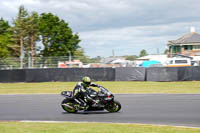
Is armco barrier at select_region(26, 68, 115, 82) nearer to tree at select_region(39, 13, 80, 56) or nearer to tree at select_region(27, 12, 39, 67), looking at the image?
tree at select_region(27, 12, 39, 67)

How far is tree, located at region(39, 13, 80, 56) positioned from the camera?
6284 cm

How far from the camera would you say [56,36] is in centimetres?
6494

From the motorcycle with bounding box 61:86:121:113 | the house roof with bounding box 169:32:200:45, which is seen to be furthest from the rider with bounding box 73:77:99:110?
the house roof with bounding box 169:32:200:45

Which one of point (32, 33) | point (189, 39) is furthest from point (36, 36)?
point (189, 39)

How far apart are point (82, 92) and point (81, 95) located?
21cm

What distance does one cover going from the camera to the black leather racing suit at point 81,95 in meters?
12.3

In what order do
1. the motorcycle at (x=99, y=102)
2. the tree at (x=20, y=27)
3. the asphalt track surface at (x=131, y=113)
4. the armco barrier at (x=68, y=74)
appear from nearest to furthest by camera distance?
the asphalt track surface at (x=131, y=113) → the motorcycle at (x=99, y=102) → the armco barrier at (x=68, y=74) → the tree at (x=20, y=27)

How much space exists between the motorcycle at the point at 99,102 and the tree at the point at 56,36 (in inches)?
1937

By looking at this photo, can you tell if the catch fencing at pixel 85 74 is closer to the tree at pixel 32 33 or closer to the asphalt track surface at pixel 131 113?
the asphalt track surface at pixel 131 113

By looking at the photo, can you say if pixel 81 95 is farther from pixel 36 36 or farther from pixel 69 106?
pixel 36 36

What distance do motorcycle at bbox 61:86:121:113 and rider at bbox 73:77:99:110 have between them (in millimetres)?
100

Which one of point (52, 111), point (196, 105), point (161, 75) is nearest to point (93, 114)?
point (52, 111)

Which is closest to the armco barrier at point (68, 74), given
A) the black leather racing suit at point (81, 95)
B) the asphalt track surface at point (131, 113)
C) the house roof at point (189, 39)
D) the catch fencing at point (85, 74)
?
the catch fencing at point (85, 74)

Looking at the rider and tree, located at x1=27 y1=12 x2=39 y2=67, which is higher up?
tree, located at x1=27 y1=12 x2=39 y2=67
